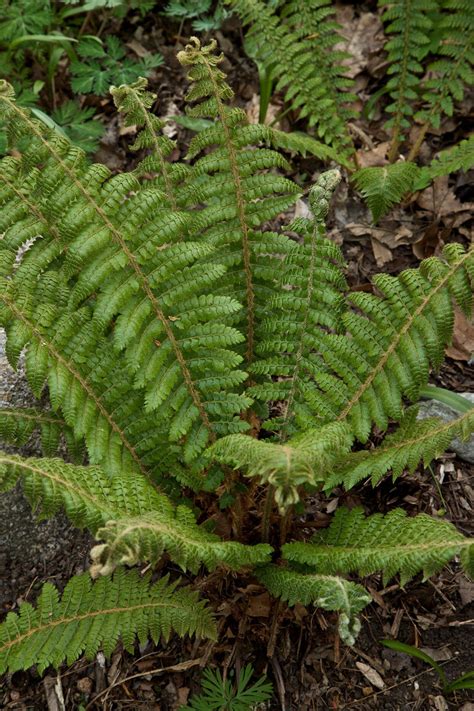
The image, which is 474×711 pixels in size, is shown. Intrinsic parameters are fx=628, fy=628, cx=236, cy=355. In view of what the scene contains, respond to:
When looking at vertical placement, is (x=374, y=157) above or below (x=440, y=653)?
above

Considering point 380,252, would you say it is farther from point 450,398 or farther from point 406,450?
point 406,450

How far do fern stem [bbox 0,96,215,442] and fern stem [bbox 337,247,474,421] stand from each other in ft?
1.93

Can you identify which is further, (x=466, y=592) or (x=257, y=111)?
(x=257, y=111)

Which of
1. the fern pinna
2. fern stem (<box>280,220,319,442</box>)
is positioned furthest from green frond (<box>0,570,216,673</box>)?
fern stem (<box>280,220,319,442</box>)

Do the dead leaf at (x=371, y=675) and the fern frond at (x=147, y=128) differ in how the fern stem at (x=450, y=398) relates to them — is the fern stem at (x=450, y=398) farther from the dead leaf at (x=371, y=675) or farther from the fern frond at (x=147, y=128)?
the fern frond at (x=147, y=128)

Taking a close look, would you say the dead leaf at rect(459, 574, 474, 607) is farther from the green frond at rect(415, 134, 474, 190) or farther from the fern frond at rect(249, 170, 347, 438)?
the green frond at rect(415, 134, 474, 190)

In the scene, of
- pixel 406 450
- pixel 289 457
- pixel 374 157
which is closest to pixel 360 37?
pixel 374 157

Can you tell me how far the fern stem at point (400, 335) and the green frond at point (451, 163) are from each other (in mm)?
1133

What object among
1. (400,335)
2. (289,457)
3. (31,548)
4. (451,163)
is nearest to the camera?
(289,457)

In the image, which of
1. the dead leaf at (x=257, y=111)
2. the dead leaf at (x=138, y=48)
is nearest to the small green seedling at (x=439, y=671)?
the dead leaf at (x=257, y=111)

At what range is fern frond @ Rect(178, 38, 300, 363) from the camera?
99.5 inches

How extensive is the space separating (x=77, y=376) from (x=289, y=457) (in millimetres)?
1071

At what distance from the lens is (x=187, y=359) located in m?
2.62

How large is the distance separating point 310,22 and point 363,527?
10.1 ft
